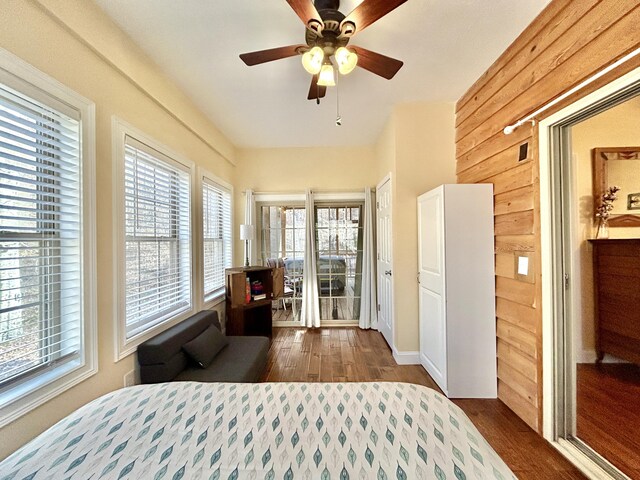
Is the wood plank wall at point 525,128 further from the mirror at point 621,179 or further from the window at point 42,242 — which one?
the window at point 42,242

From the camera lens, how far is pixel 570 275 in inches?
64.3

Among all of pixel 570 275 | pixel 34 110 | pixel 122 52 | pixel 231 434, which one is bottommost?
pixel 231 434

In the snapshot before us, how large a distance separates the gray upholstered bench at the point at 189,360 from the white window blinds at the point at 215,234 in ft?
2.82

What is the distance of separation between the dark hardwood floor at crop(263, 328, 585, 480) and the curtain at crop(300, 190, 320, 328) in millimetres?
207

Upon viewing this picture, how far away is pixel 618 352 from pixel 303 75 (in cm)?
372

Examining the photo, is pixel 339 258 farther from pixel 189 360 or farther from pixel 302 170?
pixel 189 360

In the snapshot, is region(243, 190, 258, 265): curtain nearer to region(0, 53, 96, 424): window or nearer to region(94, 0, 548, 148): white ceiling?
region(94, 0, 548, 148): white ceiling

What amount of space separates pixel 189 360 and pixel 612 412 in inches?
126

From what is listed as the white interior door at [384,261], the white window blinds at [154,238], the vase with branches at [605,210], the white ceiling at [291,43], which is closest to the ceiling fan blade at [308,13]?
the white ceiling at [291,43]

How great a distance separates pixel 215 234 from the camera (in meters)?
3.34

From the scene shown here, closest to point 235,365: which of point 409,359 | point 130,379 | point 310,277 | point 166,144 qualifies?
point 130,379

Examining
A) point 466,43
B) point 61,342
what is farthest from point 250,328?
point 466,43

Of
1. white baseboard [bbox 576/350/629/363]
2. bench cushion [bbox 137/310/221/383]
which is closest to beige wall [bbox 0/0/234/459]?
bench cushion [bbox 137/310/221/383]

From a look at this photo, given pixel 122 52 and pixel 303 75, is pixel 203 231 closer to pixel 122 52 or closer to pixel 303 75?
pixel 122 52
